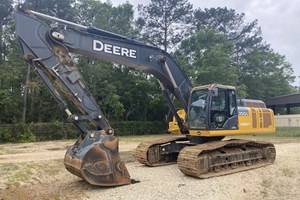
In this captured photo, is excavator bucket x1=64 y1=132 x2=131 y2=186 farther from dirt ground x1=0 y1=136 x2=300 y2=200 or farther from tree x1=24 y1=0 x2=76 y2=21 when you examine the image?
tree x1=24 y1=0 x2=76 y2=21

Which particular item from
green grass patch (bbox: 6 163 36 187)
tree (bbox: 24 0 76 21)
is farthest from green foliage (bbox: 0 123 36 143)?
green grass patch (bbox: 6 163 36 187)

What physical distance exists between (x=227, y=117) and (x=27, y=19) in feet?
18.7

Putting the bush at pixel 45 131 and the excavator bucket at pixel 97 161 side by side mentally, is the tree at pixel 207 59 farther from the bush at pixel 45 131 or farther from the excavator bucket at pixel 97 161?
the excavator bucket at pixel 97 161

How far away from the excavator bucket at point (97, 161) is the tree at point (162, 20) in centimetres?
2989

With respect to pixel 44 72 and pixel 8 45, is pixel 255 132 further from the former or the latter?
pixel 8 45

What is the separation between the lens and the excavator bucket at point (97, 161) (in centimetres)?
689

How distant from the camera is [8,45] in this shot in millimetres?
30281

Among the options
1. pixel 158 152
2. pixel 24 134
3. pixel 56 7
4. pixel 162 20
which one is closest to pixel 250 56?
pixel 162 20

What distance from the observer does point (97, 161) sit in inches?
275

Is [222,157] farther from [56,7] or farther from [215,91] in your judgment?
[56,7]

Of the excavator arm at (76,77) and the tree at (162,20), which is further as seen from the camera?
the tree at (162,20)

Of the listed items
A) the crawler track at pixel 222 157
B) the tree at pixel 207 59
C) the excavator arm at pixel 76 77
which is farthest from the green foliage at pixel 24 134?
the crawler track at pixel 222 157

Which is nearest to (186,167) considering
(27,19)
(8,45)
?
(27,19)

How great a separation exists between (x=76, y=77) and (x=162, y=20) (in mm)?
30469
